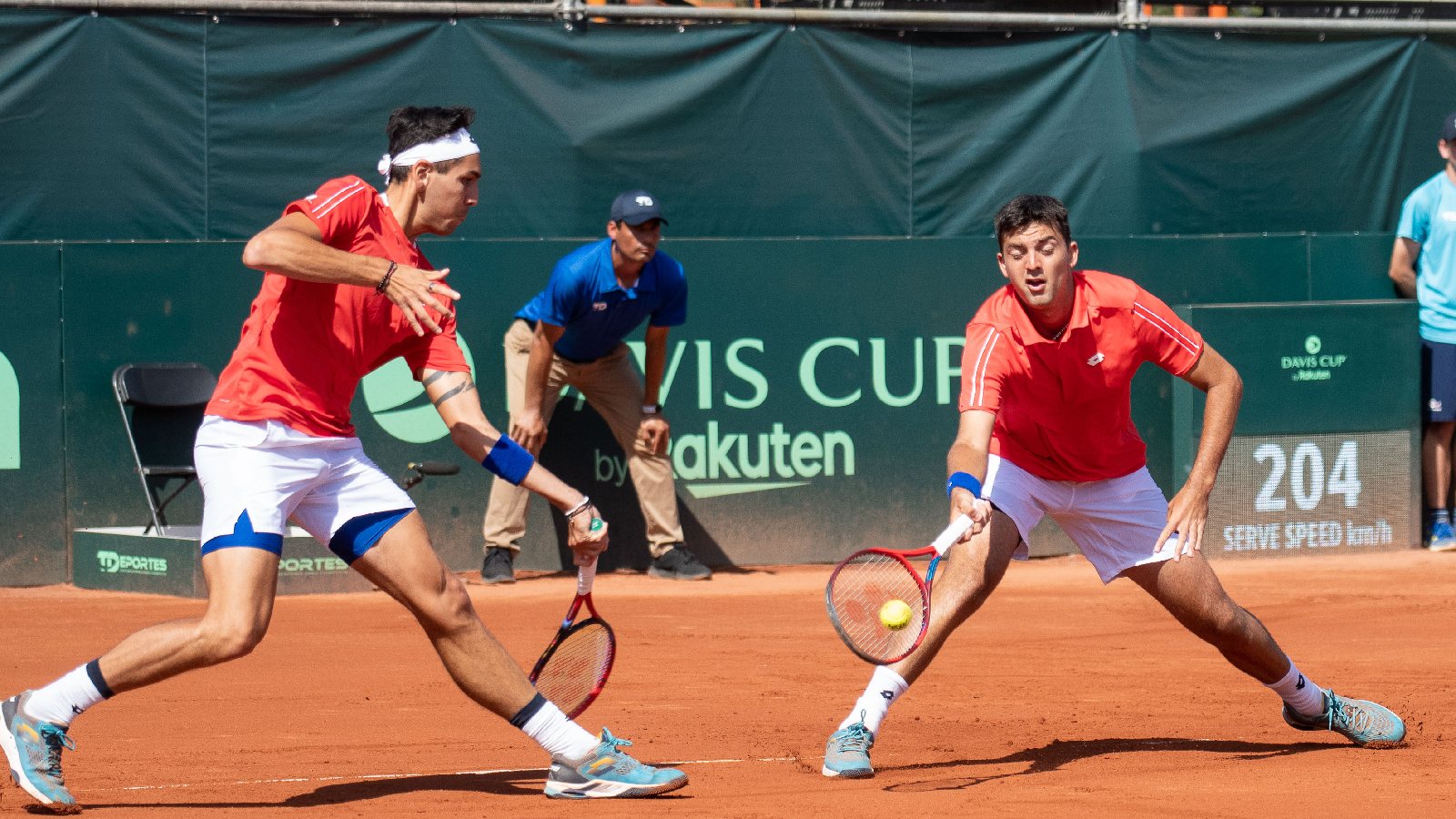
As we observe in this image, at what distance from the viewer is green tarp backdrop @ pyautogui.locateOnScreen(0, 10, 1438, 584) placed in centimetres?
908

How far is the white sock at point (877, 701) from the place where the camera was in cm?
509

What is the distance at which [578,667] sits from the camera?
5.19 m

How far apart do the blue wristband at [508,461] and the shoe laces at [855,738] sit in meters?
1.16

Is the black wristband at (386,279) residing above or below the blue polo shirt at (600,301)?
above

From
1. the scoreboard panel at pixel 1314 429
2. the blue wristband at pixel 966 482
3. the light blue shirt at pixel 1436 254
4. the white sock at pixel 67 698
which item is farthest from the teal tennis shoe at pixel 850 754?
the light blue shirt at pixel 1436 254

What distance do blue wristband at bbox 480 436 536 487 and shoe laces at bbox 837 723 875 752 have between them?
3.79 ft

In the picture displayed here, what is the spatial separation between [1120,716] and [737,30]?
17.6 ft

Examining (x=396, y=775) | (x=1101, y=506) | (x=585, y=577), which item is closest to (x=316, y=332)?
(x=585, y=577)

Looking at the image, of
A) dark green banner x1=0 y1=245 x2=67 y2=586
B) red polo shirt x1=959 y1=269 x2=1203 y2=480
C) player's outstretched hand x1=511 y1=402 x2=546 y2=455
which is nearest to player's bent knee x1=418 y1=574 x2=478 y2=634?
red polo shirt x1=959 y1=269 x2=1203 y2=480

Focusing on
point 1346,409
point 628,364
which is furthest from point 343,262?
point 1346,409

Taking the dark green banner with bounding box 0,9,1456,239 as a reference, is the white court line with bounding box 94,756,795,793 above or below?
below

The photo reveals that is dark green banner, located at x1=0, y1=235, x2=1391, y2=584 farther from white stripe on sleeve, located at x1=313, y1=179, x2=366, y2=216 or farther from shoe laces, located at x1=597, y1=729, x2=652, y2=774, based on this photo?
white stripe on sleeve, located at x1=313, y1=179, x2=366, y2=216

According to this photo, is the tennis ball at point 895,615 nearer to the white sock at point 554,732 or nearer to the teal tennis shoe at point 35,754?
the white sock at point 554,732

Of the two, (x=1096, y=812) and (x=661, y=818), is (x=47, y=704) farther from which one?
(x=1096, y=812)
